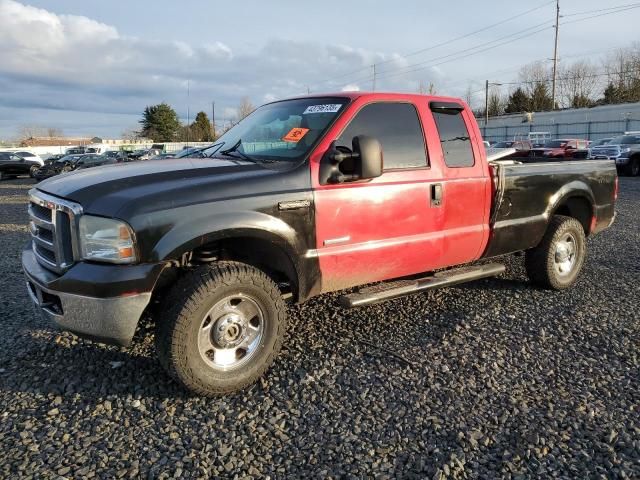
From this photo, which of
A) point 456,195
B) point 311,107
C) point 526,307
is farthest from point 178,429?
point 526,307

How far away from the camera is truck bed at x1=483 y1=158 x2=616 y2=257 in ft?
15.4

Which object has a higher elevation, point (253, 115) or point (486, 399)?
point (253, 115)

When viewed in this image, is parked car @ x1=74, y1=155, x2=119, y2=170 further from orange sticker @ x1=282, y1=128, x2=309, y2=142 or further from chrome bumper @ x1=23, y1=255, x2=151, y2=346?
chrome bumper @ x1=23, y1=255, x2=151, y2=346

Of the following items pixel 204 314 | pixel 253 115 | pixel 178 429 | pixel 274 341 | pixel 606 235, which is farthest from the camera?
pixel 606 235

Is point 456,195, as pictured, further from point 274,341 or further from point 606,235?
point 606,235

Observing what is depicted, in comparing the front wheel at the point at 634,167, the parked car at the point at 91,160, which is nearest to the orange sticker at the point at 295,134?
the front wheel at the point at 634,167

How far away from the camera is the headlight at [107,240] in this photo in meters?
2.88

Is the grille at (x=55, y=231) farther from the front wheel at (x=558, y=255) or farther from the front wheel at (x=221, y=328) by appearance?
the front wheel at (x=558, y=255)

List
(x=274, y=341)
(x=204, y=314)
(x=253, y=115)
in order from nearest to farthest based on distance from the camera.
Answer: (x=204, y=314)
(x=274, y=341)
(x=253, y=115)

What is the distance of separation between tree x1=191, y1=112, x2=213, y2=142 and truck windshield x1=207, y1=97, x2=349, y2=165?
2845 inches

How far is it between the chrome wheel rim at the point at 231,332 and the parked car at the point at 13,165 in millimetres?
26517

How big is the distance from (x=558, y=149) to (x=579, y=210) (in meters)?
25.5

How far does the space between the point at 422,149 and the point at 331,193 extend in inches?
40.4

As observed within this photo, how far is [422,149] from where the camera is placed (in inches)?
163
